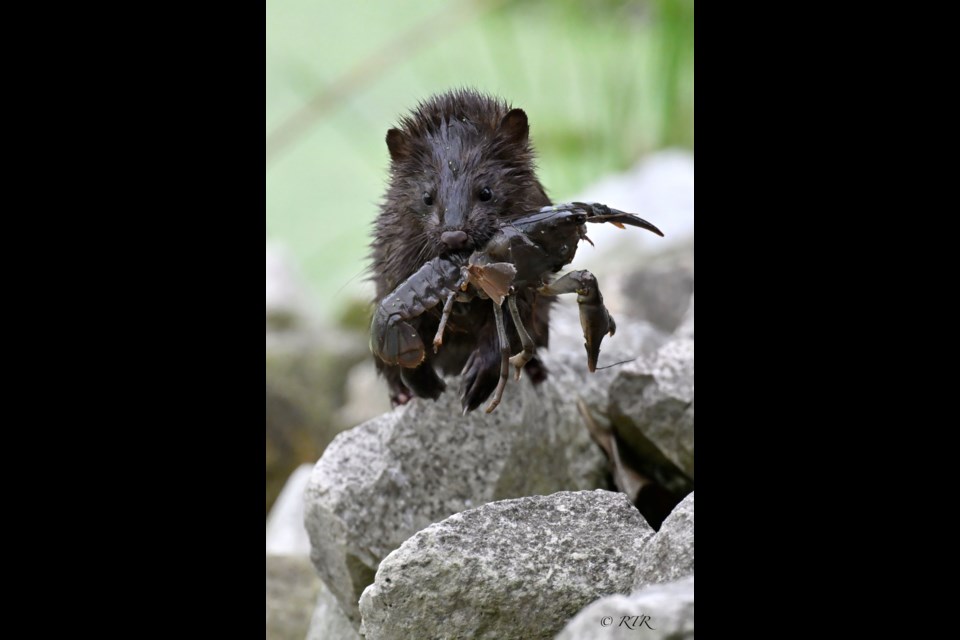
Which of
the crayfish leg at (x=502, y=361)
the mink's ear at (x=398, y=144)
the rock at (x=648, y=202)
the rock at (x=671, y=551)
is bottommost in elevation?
the rock at (x=671, y=551)

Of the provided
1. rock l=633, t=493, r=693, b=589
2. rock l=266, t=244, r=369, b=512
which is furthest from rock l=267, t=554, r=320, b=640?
rock l=633, t=493, r=693, b=589

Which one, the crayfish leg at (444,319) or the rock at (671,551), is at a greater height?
the crayfish leg at (444,319)

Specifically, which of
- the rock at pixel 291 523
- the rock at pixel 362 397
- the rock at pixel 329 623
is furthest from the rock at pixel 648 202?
the rock at pixel 329 623

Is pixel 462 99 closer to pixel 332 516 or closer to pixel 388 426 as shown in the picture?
pixel 388 426

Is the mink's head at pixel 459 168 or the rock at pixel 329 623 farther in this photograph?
the rock at pixel 329 623

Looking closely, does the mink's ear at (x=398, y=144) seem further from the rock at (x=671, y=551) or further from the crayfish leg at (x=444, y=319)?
the rock at (x=671, y=551)

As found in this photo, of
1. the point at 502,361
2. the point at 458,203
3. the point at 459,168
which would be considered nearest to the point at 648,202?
the point at 459,168

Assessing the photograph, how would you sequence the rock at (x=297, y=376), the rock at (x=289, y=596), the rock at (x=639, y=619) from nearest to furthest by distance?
1. the rock at (x=639, y=619)
2. the rock at (x=289, y=596)
3. the rock at (x=297, y=376)
